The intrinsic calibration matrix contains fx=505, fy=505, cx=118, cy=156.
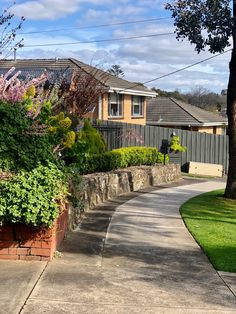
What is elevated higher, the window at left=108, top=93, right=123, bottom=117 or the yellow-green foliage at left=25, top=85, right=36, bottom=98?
the window at left=108, top=93, right=123, bottom=117

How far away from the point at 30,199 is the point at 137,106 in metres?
27.5

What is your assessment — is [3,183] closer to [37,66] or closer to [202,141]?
[202,141]

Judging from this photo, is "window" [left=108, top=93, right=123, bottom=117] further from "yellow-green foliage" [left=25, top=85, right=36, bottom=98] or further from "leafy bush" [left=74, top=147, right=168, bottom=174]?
"yellow-green foliage" [left=25, top=85, right=36, bottom=98]

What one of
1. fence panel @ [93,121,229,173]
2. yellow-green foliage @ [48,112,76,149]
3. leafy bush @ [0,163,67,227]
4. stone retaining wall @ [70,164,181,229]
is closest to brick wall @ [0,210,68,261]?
leafy bush @ [0,163,67,227]

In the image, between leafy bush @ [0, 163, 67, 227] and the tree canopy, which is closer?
leafy bush @ [0, 163, 67, 227]

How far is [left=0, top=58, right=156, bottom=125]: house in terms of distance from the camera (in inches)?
1117

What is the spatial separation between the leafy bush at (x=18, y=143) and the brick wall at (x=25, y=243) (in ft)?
2.84

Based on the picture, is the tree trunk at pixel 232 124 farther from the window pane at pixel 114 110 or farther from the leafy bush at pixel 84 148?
the window pane at pixel 114 110

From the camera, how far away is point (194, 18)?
12617mm

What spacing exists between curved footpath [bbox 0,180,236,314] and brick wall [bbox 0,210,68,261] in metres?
0.19

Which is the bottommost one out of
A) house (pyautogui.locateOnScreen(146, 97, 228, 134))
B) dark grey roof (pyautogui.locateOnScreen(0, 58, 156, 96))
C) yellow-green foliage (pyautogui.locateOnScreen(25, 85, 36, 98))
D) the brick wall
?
the brick wall

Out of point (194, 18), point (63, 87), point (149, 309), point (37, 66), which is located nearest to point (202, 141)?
point (37, 66)

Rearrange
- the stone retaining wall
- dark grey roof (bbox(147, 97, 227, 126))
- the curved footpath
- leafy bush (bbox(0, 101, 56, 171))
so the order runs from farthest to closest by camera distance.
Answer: dark grey roof (bbox(147, 97, 227, 126))
the stone retaining wall
leafy bush (bbox(0, 101, 56, 171))
the curved footpath

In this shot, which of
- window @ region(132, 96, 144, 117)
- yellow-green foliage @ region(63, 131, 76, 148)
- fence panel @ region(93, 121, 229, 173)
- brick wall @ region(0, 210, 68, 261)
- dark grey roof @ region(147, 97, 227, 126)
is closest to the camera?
brick wall @ region(0, 210, 68, 261)
